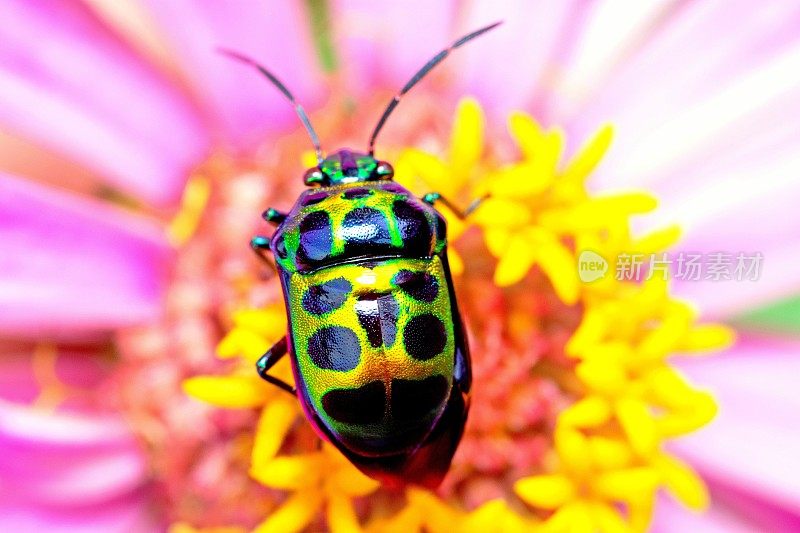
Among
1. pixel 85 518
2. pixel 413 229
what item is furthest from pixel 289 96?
pixel 85 518

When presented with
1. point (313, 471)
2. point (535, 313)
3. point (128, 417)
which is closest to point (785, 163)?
point (535, 313)

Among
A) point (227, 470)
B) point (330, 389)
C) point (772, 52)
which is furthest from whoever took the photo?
point (772, 52)

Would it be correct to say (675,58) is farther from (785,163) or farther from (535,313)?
(535,313)

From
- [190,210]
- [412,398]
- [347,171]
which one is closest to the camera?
[412,398]

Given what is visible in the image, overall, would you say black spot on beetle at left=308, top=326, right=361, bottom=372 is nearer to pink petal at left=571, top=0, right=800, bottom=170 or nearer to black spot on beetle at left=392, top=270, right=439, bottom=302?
black spot on beetle at left=392, top=270, right=439, bottom=302

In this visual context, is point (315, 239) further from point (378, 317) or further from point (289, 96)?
point (289, 96)

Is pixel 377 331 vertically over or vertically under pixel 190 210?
under
